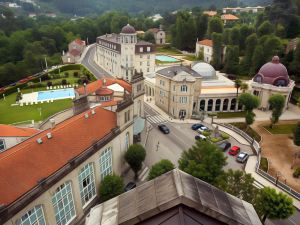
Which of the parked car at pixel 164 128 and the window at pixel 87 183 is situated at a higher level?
the window at pixel 87 183

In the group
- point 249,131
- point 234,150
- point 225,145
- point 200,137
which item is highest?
point 200,137

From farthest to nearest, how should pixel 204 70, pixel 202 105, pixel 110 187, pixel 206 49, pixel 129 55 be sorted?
pixel 206 49 < pixel 129 55 < pixel 204 70 < pixel 202 105 < pixel 110 187

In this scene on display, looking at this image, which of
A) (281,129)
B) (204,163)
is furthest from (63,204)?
(281,129)

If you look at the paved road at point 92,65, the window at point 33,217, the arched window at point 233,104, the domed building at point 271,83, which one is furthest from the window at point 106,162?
the paved road at point 92,65

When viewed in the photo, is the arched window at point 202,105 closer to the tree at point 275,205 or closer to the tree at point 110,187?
the tree at point 275,205

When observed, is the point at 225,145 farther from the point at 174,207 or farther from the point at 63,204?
the point at 174,207

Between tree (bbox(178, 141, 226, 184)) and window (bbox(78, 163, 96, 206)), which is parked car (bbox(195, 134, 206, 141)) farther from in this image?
window (bbox(78, 163, 96, 206))

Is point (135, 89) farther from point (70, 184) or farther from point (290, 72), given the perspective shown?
point (290, 72)

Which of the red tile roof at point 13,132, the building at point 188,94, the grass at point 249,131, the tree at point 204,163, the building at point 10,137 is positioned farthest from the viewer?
the building at point 188,94
